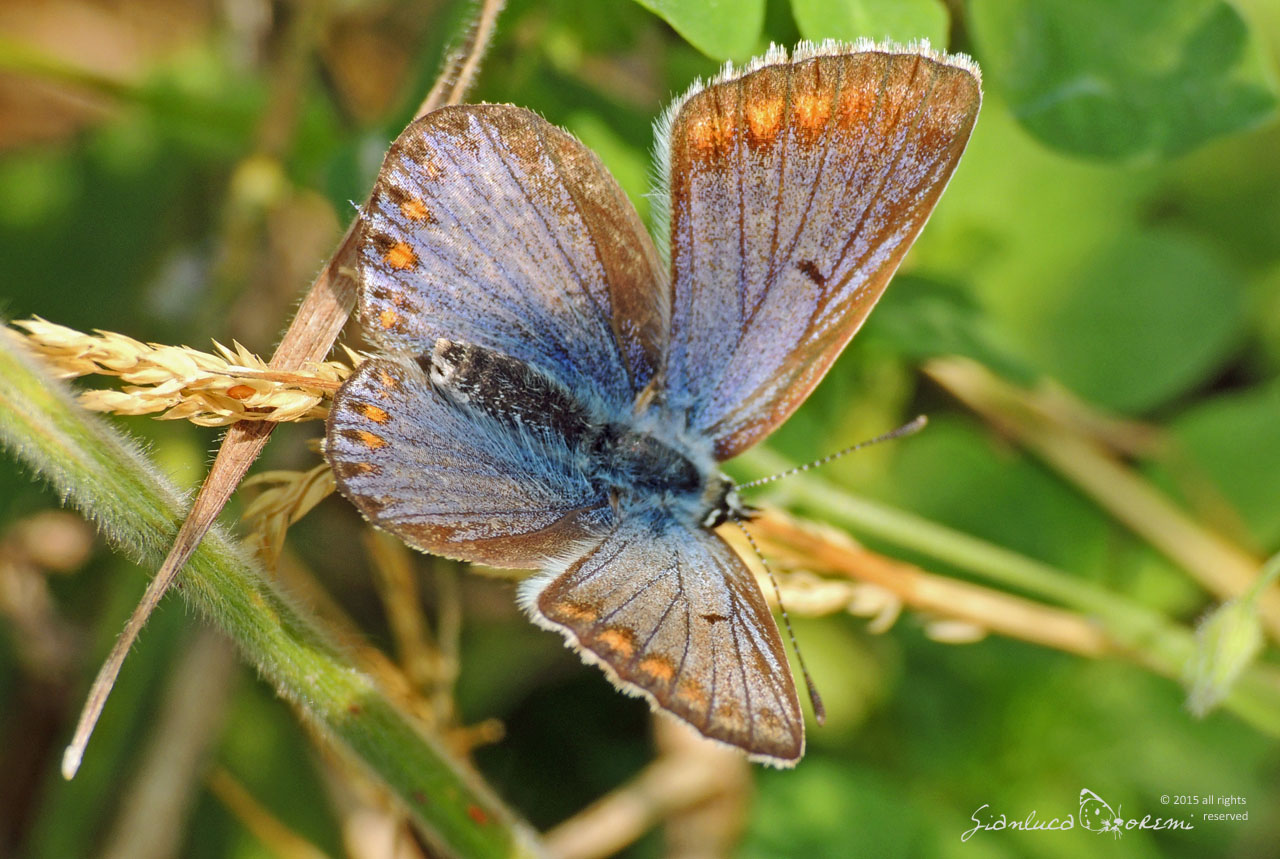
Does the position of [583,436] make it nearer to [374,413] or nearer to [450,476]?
[450,476]

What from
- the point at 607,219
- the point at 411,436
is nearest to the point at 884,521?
the point at 607,219

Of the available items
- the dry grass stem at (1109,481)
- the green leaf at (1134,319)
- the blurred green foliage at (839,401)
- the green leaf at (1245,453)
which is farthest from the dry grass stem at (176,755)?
the green leaf at (1245,453)

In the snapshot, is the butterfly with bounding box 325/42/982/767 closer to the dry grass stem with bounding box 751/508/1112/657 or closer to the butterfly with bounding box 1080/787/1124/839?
the dry grass stem with bounding box 751/508/1112/657

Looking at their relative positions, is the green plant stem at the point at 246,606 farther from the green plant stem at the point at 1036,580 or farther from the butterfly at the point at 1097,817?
the butterfly at the point at 1097,817

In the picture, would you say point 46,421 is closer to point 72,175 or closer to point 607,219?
point 607,219

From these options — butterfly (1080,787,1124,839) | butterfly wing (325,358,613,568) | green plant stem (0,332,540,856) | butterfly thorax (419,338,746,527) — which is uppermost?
butterfly thorax (419,338,746,527)

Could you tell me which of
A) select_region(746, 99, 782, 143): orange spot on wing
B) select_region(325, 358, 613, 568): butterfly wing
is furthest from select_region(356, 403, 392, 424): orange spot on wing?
select_region(746, 99, 782, 143): orange spot on wing
